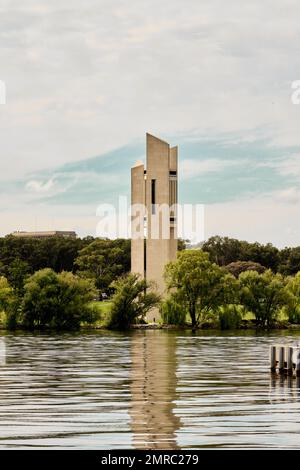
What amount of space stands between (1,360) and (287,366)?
16.0 meters

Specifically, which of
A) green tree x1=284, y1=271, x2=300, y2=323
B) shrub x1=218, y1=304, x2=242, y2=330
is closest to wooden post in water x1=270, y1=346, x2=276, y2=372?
shrub x1=218, y1=304, x2=242, y2=330

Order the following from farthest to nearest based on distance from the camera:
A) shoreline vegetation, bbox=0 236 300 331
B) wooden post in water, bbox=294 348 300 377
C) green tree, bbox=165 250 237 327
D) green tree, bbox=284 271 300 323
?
green tree, bbox=284 271 300 323 → green tree, bbox=165 250 237 327 → shoreline vegetation, bbox=0 236 300 331 → wooden post in water, bbox=294 348 300 377

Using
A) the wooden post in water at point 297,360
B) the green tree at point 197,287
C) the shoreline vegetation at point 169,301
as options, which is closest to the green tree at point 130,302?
the shoreline vegetation at point 169,301

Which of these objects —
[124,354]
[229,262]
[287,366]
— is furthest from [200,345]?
[229,262]

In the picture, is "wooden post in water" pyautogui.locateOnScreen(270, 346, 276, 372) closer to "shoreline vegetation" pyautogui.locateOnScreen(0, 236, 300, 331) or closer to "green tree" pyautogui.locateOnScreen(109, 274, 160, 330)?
"shoreline vegetation" pyautogui.locateOnScreen(0, 236, 300, 331)

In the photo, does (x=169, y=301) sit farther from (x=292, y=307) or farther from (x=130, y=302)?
(x=292, y=307)

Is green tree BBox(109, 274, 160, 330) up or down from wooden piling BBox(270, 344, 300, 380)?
up

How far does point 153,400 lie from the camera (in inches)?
1282

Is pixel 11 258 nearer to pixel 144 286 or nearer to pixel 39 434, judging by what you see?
pixel 144 286

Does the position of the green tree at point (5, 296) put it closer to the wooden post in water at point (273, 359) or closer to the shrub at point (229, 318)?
the shrub at point (229, 318)

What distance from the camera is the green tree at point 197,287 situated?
104875 millimetres

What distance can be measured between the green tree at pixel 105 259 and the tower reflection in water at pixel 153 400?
9674cm

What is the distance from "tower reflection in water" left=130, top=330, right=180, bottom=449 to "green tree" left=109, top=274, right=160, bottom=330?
42.7 metres

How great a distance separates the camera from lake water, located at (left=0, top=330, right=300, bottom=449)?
2456cm
